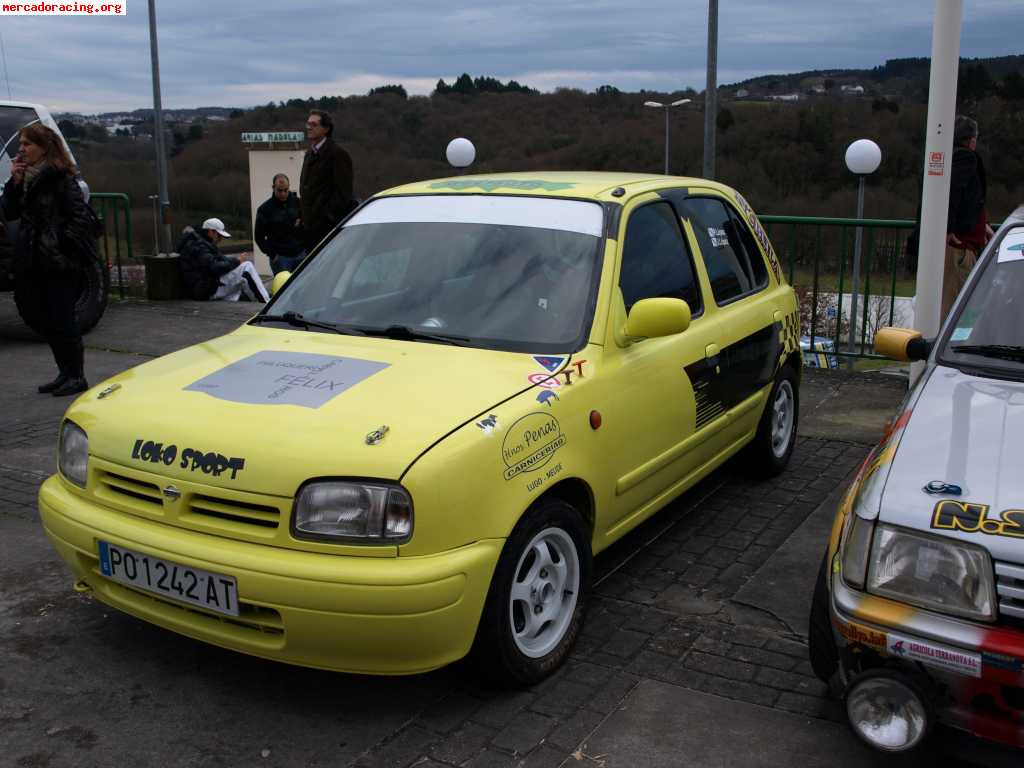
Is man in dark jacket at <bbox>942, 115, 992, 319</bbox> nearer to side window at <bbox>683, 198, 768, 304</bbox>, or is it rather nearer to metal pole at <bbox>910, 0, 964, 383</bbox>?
metal pole at <bbox>910, 0, 964, 383</bbox>

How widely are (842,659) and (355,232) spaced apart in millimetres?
2974

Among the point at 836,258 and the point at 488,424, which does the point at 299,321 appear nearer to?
the point at 488,424

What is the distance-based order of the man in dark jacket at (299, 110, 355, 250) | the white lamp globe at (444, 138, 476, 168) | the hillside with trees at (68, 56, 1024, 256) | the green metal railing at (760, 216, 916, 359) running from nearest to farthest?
the green metal railing at (760, 216, 916, 359) → the man in dark jacket at (299, 110, 355, 250) → the white lamp globe at (444, 138, 476, 168) → the hillside with trees at (68, 56, 1024, 256)

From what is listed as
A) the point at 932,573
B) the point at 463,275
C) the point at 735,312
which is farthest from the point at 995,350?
the point at 463,275

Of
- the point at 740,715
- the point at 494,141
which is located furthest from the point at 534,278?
the point at 494,141

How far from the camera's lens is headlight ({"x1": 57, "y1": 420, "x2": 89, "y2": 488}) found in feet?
12.0

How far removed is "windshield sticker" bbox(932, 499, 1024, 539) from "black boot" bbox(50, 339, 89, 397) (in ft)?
21.8

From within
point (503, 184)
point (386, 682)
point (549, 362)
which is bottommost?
point (386, 682)

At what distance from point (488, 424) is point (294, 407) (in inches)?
26.3

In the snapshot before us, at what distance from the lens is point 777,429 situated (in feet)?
19.7

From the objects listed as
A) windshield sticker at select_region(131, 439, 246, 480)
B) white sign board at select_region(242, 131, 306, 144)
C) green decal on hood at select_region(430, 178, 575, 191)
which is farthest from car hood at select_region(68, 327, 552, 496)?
white sign board at select_region(242, 131, 306, 144)

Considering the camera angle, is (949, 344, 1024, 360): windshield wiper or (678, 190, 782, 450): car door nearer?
(949, 344, 1024, 360): windshield wiper

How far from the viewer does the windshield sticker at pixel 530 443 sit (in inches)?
132

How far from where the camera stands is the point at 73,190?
748 cm
